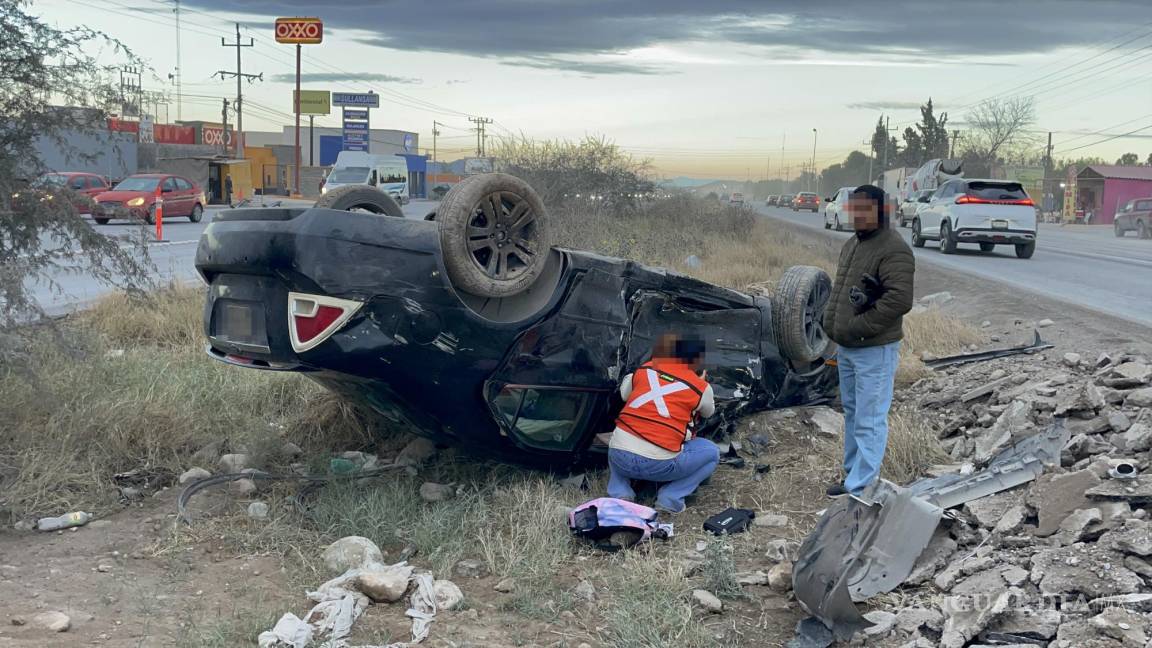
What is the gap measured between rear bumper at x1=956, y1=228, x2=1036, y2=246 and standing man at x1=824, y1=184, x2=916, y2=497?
16538 millimetres

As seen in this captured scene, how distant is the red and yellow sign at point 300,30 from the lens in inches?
2549

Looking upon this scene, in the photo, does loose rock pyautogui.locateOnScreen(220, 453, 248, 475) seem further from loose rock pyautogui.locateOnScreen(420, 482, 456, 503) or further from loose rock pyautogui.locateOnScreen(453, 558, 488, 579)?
loose rock pyautogui.locateOnScreen(453, 558, 488, 579)

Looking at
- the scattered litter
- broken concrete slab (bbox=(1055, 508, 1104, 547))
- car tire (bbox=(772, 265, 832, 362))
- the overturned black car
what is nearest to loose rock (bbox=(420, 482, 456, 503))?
the overturned black car

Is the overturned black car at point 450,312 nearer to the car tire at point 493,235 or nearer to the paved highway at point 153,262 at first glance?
the car tire at point 493,235

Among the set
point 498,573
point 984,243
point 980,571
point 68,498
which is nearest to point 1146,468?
point 980,571

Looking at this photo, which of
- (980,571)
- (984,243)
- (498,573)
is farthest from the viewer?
(984,243)

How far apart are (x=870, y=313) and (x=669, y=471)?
1.28 metres

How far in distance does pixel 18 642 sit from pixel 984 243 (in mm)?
21036

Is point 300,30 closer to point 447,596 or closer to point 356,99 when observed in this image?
point 356,99

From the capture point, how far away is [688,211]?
2578cm

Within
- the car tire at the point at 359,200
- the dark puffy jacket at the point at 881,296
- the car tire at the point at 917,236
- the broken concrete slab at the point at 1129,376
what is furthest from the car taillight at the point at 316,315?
the car tire at the point at 917,236

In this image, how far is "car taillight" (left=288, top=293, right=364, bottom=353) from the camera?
4.26 meters

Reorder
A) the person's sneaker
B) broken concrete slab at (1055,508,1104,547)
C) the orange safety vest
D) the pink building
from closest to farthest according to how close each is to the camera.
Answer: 1. broken concrete slab at (1055,508,1104,547)
2. the orange safety vest
3. the person's sneaker
4. the pink building

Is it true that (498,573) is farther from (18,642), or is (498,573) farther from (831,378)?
(831,378)
